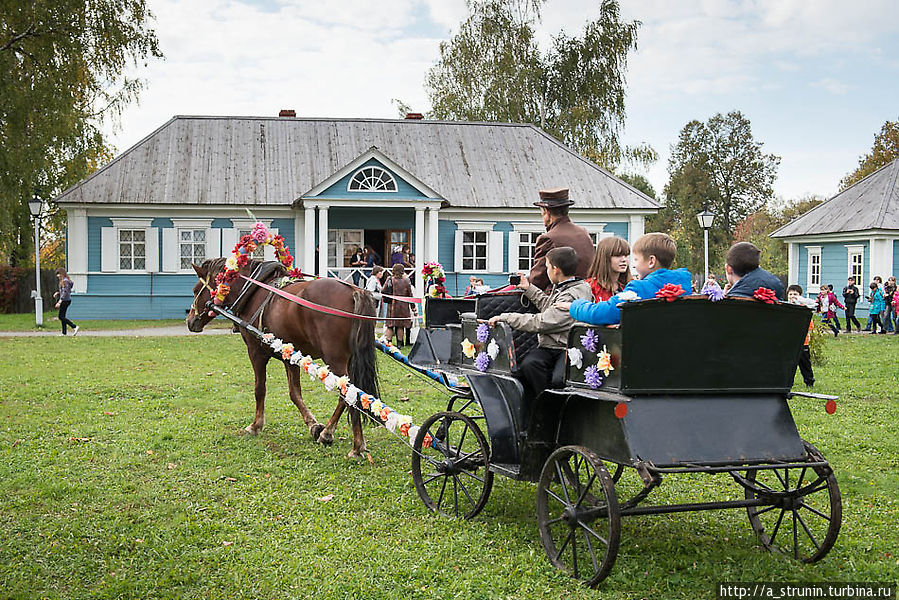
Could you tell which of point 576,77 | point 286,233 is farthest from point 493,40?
point 286,233

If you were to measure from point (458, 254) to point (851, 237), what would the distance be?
13008 mm

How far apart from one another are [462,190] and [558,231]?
2030 centimetres

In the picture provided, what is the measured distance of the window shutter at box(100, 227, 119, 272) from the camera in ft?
79.7

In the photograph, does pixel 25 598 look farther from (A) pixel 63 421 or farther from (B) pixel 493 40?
(B) pixel 493 40

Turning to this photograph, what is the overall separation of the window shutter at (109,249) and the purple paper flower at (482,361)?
2167 cm

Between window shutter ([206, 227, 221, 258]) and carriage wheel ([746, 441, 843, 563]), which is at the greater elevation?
window shutter ([206, 227, 221, 258])

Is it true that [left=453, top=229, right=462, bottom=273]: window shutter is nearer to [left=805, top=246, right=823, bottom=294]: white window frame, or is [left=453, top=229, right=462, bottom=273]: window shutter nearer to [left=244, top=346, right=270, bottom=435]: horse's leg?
[left=805, top=246, right=823, bottom=294]: white window frame

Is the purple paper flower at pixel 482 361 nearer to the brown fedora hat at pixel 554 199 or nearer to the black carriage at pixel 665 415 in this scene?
the black carriage at pixel 665 415

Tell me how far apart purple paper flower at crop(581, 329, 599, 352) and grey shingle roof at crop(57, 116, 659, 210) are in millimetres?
21139

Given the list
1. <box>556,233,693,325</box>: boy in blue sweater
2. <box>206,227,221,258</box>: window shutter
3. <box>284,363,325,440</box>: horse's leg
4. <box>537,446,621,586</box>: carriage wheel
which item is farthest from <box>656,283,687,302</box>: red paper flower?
<box>206,227,221,258</box>: window shutter

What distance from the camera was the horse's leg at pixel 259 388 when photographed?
8258 mm

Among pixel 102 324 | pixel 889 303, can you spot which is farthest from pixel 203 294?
pixel 889 303

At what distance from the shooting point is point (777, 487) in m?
6.08

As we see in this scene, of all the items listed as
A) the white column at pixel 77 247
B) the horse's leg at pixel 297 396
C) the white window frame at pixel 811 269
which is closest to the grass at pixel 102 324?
the white column at pixel 77 247
